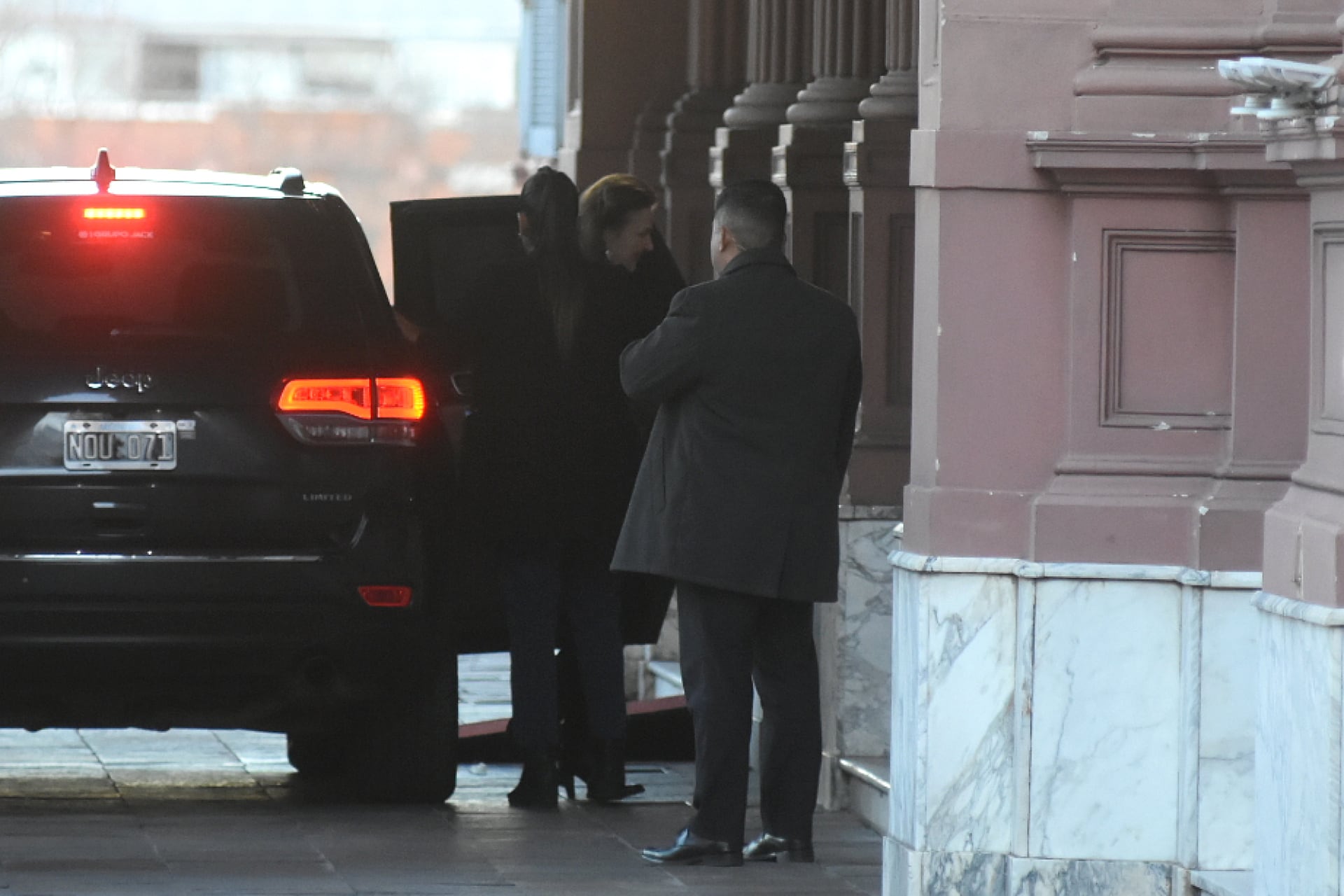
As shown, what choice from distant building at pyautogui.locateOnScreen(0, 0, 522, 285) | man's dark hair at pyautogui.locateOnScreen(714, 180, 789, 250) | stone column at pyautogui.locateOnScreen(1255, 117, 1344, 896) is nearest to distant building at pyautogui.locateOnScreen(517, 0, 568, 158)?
man's dark hair at pyautogui.locateOnScreen(714, 180, 789, 250)

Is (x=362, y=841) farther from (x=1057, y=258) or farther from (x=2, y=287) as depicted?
(x=1057, y=258)

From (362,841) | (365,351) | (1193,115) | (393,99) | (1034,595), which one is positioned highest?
(393,99)

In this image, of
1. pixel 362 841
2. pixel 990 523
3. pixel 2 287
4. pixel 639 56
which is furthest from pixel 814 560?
pixel 639 56

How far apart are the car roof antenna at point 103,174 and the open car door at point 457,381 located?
973 millimetres

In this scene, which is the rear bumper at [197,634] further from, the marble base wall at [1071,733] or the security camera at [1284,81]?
the security camera at [1284,81]

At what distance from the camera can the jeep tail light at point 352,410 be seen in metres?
7.63

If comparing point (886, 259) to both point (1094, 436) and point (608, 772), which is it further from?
point (1094, 436)

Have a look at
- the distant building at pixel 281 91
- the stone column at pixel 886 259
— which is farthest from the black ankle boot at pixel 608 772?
the distant building at pixel 281 91

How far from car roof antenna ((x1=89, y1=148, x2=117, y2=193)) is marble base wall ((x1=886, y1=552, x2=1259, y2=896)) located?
2644mm

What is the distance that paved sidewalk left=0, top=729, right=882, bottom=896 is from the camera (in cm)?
698

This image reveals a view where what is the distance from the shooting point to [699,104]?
1211 centimetres

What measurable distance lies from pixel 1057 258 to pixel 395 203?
3.36m

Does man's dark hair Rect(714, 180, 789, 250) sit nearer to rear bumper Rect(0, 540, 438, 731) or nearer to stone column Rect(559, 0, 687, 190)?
rear bumper Rect(0, 540, 438, 731)

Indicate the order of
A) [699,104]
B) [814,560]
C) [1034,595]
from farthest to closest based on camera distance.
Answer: [699,104]
[814,560]
[1034,595]
